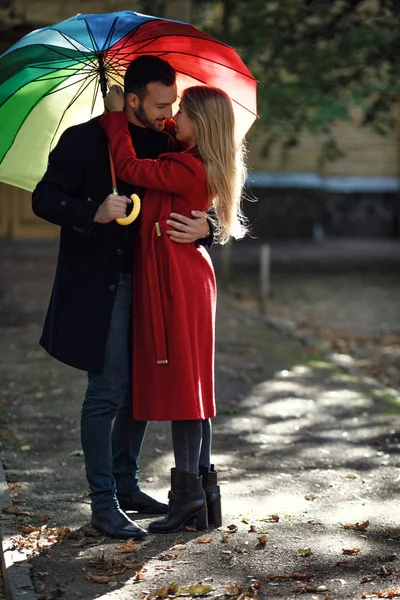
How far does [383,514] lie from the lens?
511cm

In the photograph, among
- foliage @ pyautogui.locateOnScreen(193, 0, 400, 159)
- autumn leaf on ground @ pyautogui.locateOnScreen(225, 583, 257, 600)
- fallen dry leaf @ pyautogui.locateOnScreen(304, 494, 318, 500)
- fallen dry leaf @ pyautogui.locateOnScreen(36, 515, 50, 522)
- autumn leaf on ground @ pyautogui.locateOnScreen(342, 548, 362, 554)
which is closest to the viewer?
autumn leaf on ground @ pyautogui.locateOnScreen(225, 583, 257, 600)

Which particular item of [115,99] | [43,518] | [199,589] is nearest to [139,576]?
[199,589]

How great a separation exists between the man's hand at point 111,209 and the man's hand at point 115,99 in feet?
1.43

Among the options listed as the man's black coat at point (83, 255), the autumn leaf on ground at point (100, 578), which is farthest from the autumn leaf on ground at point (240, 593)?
the man's black coat at point (83, 255)

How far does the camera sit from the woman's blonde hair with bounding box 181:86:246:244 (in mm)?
4547

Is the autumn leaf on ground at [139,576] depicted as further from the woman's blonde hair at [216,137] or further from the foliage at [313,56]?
the foliage at [313,56]

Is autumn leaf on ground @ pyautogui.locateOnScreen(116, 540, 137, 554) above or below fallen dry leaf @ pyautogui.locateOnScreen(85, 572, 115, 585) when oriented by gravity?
above

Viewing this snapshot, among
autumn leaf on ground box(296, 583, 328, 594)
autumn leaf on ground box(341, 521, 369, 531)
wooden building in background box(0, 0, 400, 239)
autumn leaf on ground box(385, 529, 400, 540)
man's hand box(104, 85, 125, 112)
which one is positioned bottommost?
autumn leaf on ground box(296, 583, 328, 594)

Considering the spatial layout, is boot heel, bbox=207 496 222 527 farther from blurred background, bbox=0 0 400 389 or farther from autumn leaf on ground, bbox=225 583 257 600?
blurred background, bbox=0 0 400 389

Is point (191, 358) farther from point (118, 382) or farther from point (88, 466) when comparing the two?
point (88, 466)

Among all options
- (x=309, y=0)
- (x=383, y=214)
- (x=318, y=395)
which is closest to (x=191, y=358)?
(x=318, y=395)

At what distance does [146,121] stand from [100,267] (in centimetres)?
64

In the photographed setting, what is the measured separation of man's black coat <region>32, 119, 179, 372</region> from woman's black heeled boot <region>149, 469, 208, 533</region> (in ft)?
1.99

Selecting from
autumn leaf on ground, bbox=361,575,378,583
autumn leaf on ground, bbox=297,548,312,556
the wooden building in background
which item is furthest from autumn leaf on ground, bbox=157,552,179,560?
the wooden building in background
